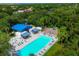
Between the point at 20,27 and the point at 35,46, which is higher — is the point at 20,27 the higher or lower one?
the higher one

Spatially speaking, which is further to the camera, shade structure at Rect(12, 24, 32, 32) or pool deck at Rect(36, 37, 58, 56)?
shade structure at Rect(12, 24, 32, 32)

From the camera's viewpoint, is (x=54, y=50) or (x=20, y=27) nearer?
(x=54, y=50)

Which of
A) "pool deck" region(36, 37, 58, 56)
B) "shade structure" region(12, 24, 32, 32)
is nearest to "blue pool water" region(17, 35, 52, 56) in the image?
"pool deck" region(36, 37, 58, 56)

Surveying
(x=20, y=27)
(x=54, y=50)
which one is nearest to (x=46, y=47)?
(x=54, y=50)

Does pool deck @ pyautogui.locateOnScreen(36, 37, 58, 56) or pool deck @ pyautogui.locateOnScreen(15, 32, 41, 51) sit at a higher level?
pool deck @ pyautogui.locateOnScreen(15, 32, 41, 51)

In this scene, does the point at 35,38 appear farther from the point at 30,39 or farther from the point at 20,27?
the point at 20,27

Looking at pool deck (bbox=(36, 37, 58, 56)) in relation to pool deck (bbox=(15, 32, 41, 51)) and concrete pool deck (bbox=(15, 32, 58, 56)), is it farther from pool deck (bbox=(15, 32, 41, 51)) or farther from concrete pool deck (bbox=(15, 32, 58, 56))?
pool deck (bbox=(15, 32, 41, 51))

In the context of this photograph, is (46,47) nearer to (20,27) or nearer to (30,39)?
(30,39)

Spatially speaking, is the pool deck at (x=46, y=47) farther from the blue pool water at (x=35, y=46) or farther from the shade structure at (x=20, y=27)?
the shade structure at (x=20, y=27)

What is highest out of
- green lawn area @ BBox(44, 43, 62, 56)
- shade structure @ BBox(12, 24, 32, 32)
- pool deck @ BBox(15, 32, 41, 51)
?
shade structure @ BBox(12, 24, 32, 32)

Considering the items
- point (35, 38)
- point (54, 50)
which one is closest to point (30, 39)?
point (35, 38)
